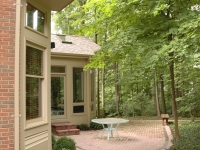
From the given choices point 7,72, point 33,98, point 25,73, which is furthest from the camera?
point 33,98

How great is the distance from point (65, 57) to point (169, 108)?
39.5 ft

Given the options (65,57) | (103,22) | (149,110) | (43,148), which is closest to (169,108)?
(149,110)

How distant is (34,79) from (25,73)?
0.50 meters

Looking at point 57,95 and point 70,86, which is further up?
point 70,86

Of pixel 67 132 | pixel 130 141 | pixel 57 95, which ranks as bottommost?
pixel 130 141

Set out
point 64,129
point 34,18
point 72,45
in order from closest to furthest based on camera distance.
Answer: point 34,18 → point 64,129 → point 72,45

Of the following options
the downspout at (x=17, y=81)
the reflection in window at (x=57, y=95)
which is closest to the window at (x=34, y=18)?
the downspout at (x=17, y=81)

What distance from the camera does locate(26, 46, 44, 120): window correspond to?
4707mm

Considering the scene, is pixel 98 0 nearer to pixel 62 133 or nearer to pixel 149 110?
pixel 62 133

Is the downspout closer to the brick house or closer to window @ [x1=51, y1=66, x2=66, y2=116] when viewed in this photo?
the brick house

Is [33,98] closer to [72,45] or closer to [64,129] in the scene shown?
[64,129]

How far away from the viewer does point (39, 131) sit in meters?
4.94

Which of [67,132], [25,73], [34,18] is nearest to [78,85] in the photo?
[67,132]

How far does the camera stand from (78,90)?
11.9 metres
